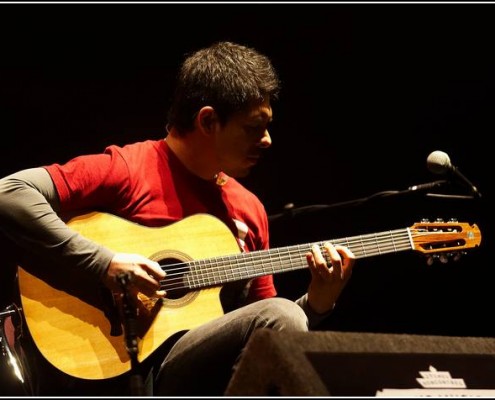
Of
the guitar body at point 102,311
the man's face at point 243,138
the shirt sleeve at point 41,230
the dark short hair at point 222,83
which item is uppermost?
the dark short hair at point 222,83

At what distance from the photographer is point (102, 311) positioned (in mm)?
2273

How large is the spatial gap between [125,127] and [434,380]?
212 centimetres

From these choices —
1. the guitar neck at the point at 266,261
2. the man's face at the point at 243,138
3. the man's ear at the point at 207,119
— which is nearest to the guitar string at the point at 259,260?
the guitar neck at the point at 266,261

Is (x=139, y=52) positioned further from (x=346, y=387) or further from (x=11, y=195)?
(x=346, y=387)

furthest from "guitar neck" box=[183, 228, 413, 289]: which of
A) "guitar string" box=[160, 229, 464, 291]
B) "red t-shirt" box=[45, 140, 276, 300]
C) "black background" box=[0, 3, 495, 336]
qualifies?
"black background" box=[0, 3, 495, 336]

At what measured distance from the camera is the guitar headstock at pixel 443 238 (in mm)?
2715

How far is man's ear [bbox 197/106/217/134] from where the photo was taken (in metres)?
2.69

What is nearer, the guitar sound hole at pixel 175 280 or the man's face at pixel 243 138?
the guitar sound hole at pixel 175 280

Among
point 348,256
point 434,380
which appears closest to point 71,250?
point 348,256

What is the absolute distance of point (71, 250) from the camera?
2.23 meters

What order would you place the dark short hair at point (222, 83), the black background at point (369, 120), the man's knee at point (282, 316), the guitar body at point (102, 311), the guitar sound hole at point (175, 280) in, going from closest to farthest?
the man's knee at point (282, 316)
the guitar body at point (102, 311)
the guitar sound hole at point (175, 280)
the dark short hair at point (222, 83)
the black background at point (369, 120)

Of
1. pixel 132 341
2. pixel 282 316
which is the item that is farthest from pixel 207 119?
pixel 132 341

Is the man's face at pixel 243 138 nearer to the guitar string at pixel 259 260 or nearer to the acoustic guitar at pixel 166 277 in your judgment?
the acoustic guitar at pixel 166 277

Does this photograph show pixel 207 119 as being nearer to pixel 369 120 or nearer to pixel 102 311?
pixel 102 311
